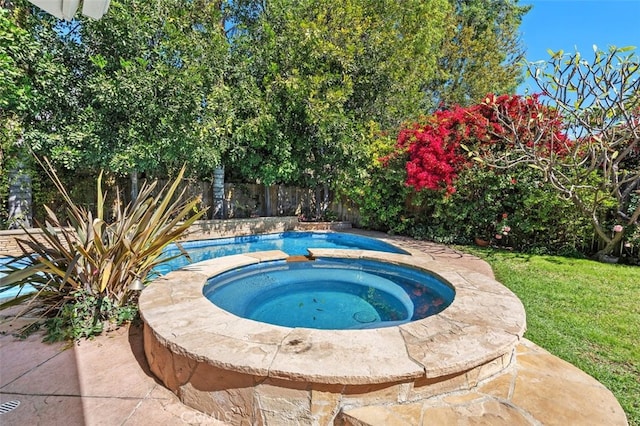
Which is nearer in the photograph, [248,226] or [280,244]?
[280,244]

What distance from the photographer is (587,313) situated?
398 cm

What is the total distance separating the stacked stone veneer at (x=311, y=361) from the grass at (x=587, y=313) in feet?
2.46

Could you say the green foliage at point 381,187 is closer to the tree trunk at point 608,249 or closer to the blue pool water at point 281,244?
the blue pool water at point 281,244

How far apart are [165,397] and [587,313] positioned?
487 centimetres

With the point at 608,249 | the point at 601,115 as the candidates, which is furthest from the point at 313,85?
the point at 608,249

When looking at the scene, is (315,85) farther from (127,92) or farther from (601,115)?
(601,115)

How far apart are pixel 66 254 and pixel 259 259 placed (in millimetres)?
2638

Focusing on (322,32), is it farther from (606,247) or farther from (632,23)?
(606,247)

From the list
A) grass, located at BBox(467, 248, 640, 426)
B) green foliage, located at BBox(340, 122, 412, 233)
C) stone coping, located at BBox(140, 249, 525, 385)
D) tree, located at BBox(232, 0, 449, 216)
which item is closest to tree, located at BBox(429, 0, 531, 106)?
tree, located at BBox(232, 0, 449, 216)

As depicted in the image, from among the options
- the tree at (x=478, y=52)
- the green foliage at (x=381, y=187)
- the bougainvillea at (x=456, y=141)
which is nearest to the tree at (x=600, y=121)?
the bougainvillea at (x=456, y=141)

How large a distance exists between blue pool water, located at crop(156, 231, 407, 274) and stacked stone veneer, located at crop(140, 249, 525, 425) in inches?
198

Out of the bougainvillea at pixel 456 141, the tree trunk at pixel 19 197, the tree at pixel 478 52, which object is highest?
the tree at pixel 478 52

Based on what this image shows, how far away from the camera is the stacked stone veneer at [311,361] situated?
1.98 meters

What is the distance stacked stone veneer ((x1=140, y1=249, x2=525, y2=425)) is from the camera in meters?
1.98
